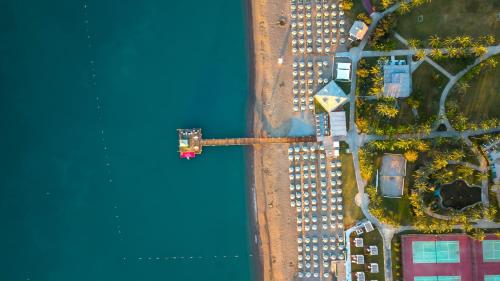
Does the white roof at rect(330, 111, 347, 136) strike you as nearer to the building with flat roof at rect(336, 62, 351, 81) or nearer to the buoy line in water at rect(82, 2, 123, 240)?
the building with flat roof at rect(336, 62, 351, 81)

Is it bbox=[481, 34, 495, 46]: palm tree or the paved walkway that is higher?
bbox=[481, 34, 495, 46]: palm tree

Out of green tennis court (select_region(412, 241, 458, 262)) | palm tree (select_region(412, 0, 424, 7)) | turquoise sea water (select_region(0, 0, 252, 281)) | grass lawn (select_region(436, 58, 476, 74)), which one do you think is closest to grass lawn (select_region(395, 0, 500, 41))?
palm tree (select_region(412, 0, 424, 7))

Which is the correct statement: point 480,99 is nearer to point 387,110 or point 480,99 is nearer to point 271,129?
point 387,110

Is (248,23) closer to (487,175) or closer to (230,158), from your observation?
(230,158)

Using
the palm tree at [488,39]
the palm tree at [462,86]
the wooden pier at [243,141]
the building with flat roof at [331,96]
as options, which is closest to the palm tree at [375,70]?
the building with flat roof at [331,96]

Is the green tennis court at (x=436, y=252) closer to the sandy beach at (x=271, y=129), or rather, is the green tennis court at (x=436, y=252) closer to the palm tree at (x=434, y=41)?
the sandy beach at (x=271, y=129)

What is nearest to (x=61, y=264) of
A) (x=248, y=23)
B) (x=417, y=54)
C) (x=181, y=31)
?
(x=181, y=31)
